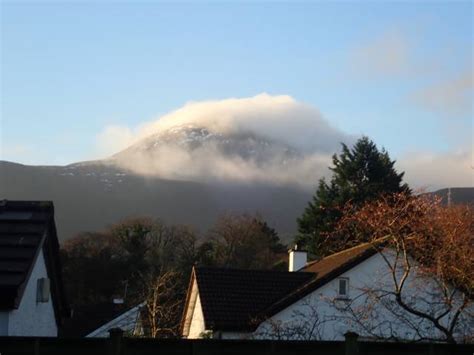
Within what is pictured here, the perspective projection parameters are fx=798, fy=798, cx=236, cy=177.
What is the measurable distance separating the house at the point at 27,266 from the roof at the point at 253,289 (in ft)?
32.5

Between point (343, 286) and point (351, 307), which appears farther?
point (343, 286)

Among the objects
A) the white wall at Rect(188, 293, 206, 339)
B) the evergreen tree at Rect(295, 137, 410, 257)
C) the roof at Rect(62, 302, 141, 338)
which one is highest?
the evergreen tree at Rect(295, 137, 410, 257)

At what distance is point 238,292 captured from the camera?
97.1ft

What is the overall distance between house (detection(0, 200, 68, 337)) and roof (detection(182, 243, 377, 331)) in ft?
32.5

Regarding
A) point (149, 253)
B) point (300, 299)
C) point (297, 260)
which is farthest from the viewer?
point (149, 253)

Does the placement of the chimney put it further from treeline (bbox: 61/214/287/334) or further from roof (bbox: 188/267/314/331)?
treeline (bbox: 61/214/287/334)

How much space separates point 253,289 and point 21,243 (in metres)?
15.5

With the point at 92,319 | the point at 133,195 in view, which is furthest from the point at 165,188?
the point at 92,319

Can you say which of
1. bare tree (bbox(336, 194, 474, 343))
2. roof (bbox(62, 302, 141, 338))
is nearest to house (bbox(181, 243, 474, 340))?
bare tree (bbox(336, 194, 474, 343))

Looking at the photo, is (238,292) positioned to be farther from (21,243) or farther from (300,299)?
→ (21,243)

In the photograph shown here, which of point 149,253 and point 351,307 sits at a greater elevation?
point 149,253

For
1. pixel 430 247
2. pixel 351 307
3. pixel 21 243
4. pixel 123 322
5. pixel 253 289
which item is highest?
pixel 430 247

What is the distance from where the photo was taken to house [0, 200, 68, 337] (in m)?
14.6

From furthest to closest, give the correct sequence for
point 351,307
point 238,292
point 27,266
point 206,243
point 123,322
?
point 206,243 → point 123,322 → point 238,292 → point 351,307 → point 27,266
